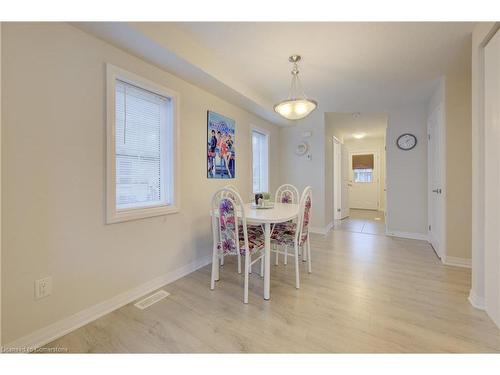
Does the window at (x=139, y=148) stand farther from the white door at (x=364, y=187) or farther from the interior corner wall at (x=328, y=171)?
the white door at (x=364, y=187)

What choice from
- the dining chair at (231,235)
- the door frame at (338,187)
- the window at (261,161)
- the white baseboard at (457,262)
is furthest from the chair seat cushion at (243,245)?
the door frame at (338,187)

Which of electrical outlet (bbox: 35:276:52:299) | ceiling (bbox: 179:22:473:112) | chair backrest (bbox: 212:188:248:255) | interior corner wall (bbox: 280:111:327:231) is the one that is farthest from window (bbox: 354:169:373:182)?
electrical outlet (bbox: 35:276:52:299)

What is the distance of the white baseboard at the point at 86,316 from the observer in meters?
1.42

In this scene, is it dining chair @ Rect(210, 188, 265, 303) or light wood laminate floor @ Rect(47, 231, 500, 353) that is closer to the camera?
light wood laminate floor @ Rect(47, 231, 500, 353)

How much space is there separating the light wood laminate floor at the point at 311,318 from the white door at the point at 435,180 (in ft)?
2.39

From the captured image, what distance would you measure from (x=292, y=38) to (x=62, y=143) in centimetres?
202

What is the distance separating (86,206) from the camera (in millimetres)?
1692

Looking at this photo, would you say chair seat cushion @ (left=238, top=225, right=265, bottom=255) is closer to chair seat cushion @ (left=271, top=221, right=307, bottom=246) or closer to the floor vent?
chair seat cushion @ (left=271, top=221, right=307, bottom=246)

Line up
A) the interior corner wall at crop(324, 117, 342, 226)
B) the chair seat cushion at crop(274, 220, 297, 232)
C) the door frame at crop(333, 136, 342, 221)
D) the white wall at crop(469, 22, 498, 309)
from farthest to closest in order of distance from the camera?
the door frame at crop(333, 136, 342, 221) < the interior corner wall at crop(324, 117, 342, 226) < the chair seat cushion at crop(274, 220, 297, 232) < the white wall at crop(469, 22, 498, 309)

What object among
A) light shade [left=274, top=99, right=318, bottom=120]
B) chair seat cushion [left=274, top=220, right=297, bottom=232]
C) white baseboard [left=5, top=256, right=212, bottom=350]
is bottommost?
white baseboard [left=5, top=256, right=212, bottom=350]

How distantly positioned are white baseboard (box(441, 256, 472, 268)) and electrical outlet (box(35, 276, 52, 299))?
3913 millimetres

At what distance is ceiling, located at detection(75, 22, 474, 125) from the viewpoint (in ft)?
6.25
